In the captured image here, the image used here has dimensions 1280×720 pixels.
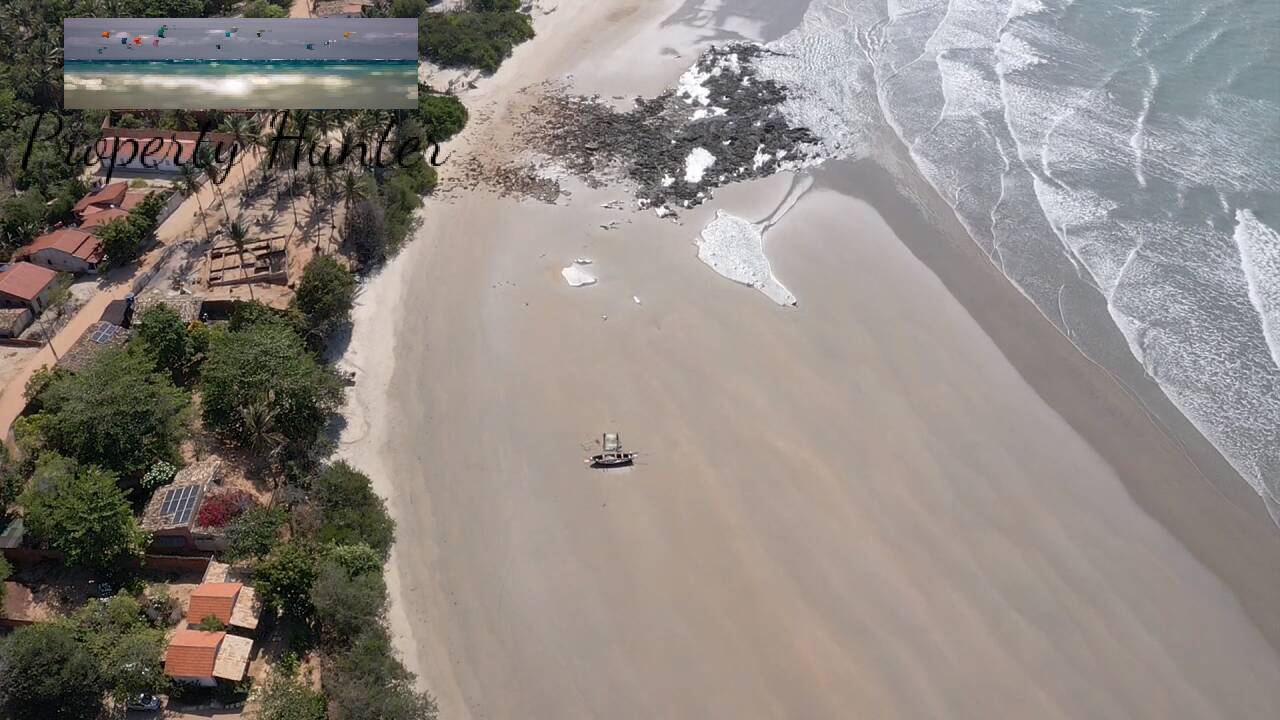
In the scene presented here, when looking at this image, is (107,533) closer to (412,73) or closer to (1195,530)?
(412,73)

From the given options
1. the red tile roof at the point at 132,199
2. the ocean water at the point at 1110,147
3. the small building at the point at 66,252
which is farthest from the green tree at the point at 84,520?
the ocean water at the point at 1110,147

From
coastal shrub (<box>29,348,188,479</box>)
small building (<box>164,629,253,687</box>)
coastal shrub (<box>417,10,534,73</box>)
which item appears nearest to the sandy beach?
small building (<box>164,629,253,687</box>)

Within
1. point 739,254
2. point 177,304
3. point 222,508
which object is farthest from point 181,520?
point 739,254

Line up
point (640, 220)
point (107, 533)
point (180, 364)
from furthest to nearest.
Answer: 1. point (640, 220)
2. point (180, 364)
3. point (107, 533)

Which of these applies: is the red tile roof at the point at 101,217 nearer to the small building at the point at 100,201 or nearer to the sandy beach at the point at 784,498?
the small building at the point at 100,201

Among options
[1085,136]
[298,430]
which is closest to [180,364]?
[298,430]
